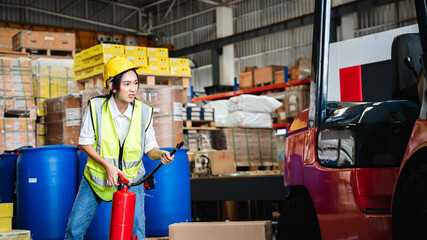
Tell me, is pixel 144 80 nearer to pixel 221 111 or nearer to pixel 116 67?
pixel 116 67

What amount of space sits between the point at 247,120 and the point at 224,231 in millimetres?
8610

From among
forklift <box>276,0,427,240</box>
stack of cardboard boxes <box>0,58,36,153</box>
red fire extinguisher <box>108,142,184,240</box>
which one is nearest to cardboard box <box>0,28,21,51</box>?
stack of cardboard boxes <box>0,58,36,153</box>

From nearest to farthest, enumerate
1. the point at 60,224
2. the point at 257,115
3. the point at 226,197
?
the point at 60,224 → the point at 226,197 → the point at 257,115

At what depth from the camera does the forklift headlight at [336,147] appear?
8.34 feet

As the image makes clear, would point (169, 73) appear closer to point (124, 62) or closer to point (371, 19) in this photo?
point (124, 62)

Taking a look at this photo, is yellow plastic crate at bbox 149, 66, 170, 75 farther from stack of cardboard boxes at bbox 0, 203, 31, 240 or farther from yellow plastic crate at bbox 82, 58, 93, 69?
stack of cardboard boxes at bbox 0, 203, 31, 240

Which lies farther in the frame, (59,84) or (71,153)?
(59,84)

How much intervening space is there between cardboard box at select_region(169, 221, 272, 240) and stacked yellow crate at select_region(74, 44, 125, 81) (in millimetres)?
4120

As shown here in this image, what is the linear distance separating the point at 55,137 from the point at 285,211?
5916 mm

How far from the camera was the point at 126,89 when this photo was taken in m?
3.82

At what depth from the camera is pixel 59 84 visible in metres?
9.37

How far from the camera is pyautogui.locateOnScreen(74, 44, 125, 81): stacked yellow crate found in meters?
7.80

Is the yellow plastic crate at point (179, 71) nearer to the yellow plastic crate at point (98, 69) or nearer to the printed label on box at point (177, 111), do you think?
the printed label on box at point (177, 111)

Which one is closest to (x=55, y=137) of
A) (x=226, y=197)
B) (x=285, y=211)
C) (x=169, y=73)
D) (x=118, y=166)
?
(x=169, y=73)
